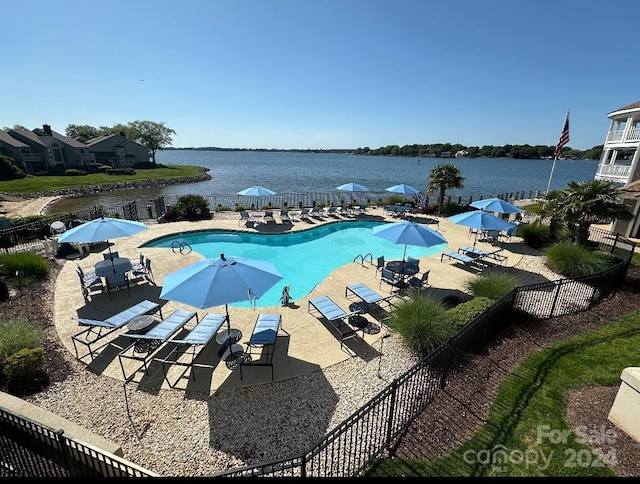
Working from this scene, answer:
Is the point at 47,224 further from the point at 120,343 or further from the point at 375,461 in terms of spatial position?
the point at 375,461

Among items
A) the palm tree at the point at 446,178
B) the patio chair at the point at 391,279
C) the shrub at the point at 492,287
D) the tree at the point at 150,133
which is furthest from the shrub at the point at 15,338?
the tree at the point at 150,133

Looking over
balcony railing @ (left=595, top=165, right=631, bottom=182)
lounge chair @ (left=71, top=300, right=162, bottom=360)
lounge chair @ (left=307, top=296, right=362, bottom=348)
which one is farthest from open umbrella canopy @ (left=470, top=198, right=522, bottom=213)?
lounge chair @ (left=71, top=300, right=162, bottom=360)

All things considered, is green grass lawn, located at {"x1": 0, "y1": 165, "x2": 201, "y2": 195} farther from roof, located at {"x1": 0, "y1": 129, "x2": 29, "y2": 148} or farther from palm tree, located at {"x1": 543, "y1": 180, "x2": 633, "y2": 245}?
palm tree, located at {"x1": 543, "y1": 180, "x2": 633, "y2": 245}

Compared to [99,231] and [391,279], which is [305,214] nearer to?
[391,279]

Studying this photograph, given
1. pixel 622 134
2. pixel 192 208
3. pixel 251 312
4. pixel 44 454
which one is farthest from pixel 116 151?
pixel 622 134

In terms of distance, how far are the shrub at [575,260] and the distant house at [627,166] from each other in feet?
23.6

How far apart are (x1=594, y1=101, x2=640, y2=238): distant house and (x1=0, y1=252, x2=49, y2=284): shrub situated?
28016mm

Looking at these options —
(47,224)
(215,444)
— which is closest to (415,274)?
(215,444)

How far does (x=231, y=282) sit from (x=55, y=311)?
706cm

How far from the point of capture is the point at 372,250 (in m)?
17.4

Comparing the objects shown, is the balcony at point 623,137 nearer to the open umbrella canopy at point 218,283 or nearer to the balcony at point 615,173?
the balcony at point 615,173

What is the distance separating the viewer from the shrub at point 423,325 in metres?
7.43

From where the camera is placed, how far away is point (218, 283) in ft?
20.3

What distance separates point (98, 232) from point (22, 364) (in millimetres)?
4991
